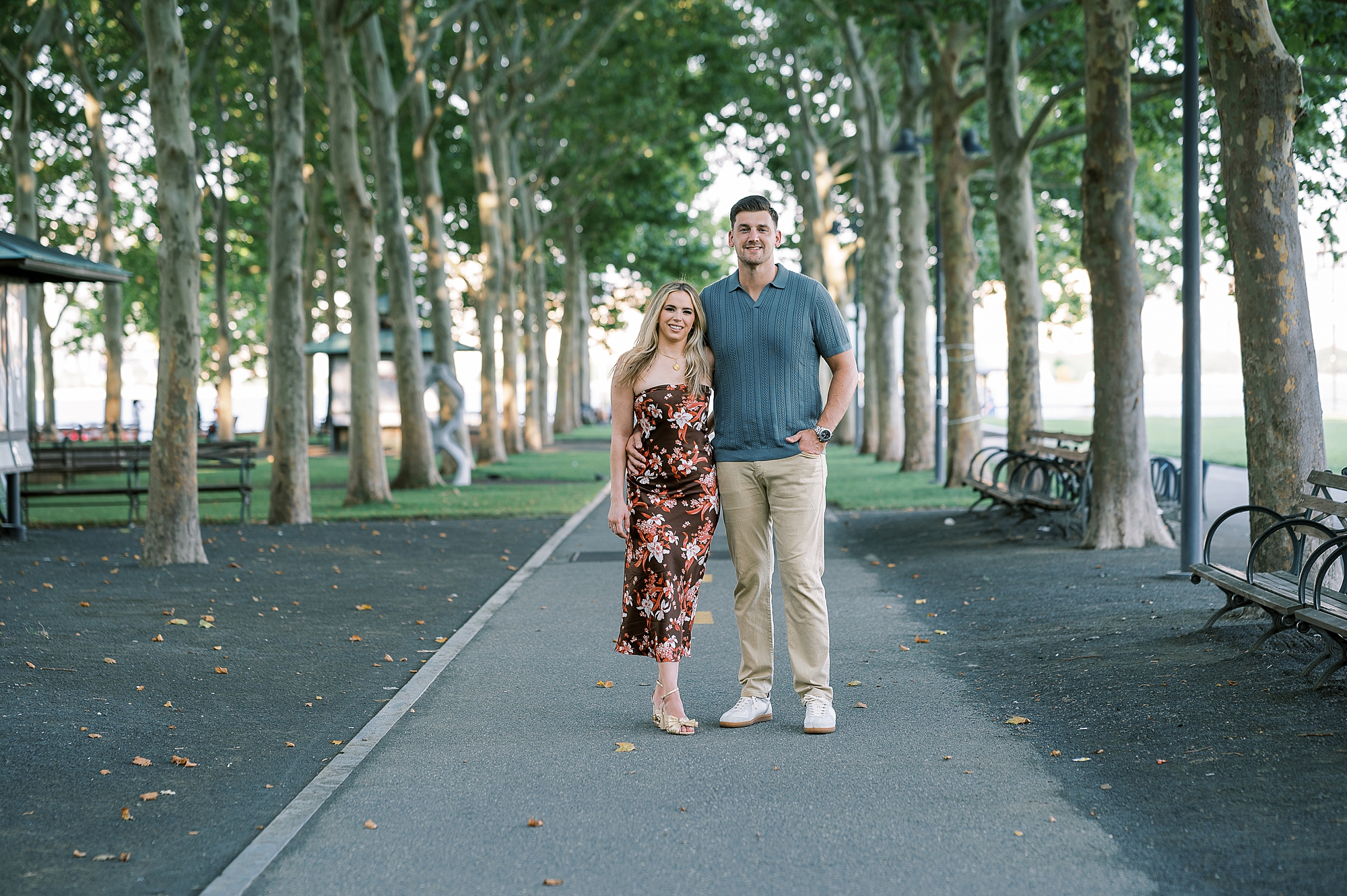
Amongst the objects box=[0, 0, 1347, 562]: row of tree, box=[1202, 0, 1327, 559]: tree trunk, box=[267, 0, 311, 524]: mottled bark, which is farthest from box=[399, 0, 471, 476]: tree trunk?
box=[1202, 0, 1327, 559]: tree trunk

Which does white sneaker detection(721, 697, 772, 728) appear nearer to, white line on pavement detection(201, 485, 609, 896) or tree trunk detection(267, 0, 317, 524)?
white line on pavement detection(201, 485, 609, 896)

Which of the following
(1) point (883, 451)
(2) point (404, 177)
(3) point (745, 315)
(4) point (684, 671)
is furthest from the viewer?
(2) point (404, 177)

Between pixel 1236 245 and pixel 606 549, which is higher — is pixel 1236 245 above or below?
above

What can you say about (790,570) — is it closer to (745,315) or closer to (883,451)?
(745,315)

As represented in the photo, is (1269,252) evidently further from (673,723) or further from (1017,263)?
(1017,263)

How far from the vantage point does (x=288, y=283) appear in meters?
15.5

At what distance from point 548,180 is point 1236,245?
33.9m

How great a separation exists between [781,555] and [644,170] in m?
33.3

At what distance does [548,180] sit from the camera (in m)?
40.6

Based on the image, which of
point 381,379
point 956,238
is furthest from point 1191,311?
point 381,379

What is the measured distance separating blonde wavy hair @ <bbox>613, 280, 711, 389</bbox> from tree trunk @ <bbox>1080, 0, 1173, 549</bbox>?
687 cm

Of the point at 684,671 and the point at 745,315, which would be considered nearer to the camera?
the point at 745,315

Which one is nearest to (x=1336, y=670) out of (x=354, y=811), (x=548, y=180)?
(x=354, y=811)

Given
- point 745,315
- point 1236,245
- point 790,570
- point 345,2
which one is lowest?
point 790,570
